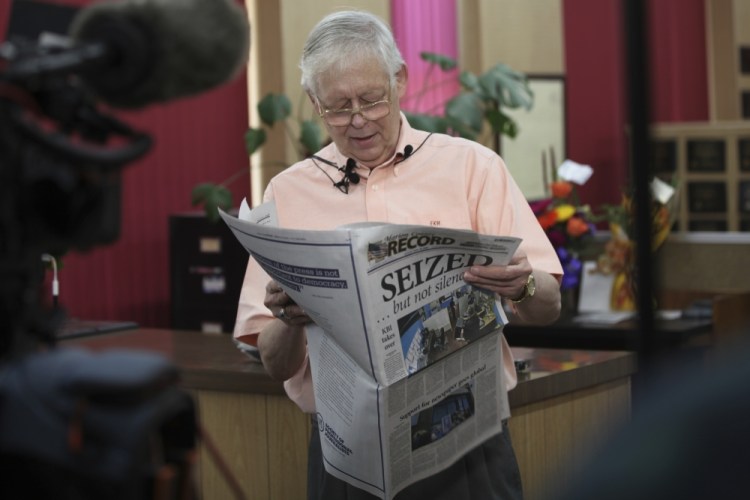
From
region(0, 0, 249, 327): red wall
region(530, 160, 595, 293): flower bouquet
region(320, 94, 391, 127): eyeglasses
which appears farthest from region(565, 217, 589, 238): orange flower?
region(320, 94, 391, 127): eyeglasses

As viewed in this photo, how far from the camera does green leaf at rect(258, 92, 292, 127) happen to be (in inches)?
184

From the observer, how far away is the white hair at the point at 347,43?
5.87 ft

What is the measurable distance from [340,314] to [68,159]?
0.95 metres

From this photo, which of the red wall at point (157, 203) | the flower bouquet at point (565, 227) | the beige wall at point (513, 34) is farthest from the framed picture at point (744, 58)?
the flower bouquet at point (565, 227)

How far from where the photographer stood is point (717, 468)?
459 millimetres

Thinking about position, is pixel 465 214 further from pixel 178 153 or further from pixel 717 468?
pixel 178 153

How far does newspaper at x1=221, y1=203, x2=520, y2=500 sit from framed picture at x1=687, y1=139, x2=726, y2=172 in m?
4.49

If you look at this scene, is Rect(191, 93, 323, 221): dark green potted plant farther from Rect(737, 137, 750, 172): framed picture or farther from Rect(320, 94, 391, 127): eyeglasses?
Rect(320, 94, 391, 127): eyeglasses

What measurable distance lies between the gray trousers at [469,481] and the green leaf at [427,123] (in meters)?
2.64

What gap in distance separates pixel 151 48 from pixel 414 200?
111 cm

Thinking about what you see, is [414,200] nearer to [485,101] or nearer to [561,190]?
[561,190]

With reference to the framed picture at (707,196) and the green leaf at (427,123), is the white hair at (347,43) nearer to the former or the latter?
the green leaf at (427,123)

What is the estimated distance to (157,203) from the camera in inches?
205

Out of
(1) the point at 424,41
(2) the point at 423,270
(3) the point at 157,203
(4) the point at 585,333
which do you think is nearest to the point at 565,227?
(4) the point at 585,333
